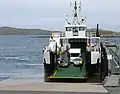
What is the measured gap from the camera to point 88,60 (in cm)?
3152

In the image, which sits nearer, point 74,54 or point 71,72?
point 71,72

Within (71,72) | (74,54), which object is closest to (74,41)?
(74,54)

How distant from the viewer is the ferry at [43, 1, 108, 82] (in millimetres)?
30703

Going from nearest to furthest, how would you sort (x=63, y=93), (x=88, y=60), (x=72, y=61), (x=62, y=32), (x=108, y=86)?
(x=63, y=93) → (x=108, y=86) → (x=88, y=60) → (x=72, y=61) → (x=62, y=32)

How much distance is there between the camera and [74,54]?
36188 millimetres

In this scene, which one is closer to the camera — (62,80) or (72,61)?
(62,80)

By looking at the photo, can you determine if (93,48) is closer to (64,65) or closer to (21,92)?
(64,65)

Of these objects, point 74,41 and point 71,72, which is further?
point 74,41

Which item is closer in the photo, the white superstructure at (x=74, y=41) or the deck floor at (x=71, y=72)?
the deck floor at (x=71, y=72)

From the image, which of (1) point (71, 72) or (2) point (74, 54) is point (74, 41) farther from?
(1) point (71, 72)

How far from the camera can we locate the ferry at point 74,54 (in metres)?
30.7

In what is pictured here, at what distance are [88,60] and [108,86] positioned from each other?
19196mm

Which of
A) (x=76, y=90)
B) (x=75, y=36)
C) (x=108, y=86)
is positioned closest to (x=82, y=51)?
(x=75, y=36)

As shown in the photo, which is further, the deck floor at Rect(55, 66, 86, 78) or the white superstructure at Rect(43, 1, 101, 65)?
the white superstructure at Rect(43, 1, 101, 65)
